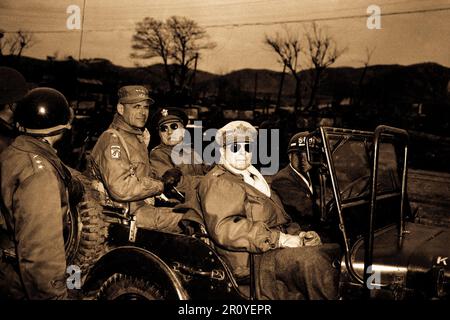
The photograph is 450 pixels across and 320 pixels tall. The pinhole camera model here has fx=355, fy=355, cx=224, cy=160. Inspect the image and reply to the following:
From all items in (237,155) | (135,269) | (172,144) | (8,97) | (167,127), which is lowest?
(135,269)

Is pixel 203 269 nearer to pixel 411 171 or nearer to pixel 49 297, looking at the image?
pixel 49 297

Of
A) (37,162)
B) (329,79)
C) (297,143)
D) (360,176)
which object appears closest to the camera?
(37,162)

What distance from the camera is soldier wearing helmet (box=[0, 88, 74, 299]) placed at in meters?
2.23

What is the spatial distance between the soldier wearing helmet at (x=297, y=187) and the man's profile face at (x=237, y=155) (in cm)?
79

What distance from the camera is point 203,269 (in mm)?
2559

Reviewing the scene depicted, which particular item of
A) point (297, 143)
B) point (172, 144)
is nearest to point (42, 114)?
point (297, 143)

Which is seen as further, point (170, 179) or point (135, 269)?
point (170, 179)

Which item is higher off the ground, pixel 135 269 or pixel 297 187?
pixel 297 187

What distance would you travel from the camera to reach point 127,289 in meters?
2.87

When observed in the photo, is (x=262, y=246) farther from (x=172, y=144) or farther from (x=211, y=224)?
(x=172, y=144)

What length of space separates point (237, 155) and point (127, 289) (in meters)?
1.40

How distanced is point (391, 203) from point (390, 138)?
22.6 inches
